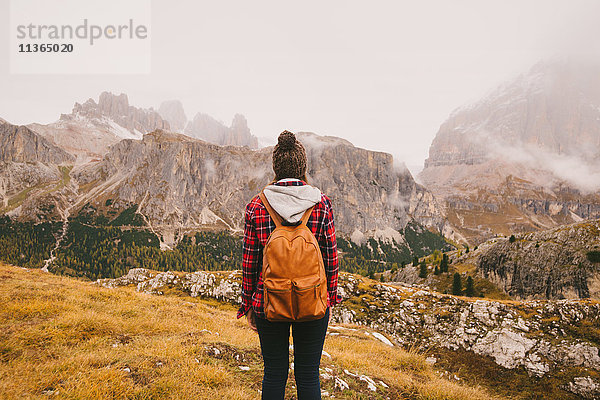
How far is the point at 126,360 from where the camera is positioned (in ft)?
20.5

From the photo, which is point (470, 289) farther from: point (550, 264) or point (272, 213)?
point (272, 213)

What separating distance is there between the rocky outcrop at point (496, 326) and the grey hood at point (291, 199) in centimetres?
1654

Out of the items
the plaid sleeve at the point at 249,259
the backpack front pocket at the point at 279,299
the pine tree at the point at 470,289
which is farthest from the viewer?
the pine tree at the point at 470,289

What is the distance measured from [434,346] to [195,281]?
3160cm

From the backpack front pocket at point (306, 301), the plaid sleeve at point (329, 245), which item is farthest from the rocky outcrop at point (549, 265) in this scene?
the backpack front pocket at point (306, 301)

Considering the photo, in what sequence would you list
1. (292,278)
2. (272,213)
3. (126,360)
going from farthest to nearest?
1. (126,360)
2. (272,213)
3. (292,278)

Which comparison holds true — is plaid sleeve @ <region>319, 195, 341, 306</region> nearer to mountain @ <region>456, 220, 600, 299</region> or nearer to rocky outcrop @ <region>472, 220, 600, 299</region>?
mountain @ <region>456, 220, 600, 299</region>

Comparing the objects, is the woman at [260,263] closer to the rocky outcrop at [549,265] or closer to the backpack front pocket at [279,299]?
the backpack front pocket at [279,299]

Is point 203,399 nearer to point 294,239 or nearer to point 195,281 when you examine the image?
point 294,239

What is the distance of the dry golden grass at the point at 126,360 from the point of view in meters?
5.14

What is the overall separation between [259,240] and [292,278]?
0.91m

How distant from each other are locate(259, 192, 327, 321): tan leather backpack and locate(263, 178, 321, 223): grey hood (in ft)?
0.84

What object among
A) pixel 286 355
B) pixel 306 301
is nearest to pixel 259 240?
pixel 306 301

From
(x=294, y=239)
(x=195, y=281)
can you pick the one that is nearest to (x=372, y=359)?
(x=294, y=239)
